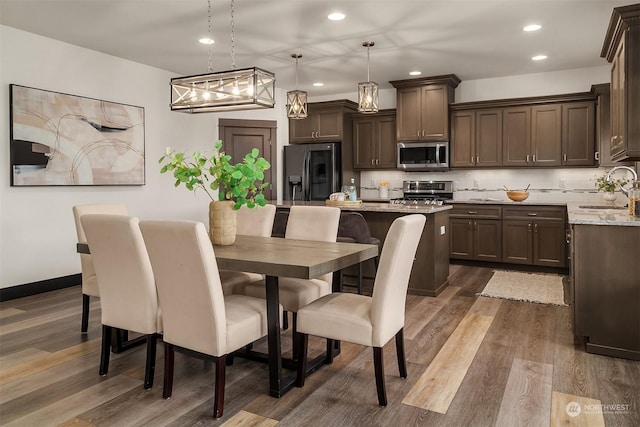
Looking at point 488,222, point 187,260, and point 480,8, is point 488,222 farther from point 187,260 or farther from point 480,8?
point 187,260

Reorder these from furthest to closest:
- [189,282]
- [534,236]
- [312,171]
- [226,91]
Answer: [312,171] → [534,236] → [226,91] → [189,282]

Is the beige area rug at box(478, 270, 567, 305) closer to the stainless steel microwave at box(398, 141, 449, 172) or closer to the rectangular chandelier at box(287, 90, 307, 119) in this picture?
the stainless steel microwave at box(398, 141, 449, 172)

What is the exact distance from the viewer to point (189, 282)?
214 centimetres

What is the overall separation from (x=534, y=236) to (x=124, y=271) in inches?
192

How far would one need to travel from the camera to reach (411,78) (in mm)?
6332

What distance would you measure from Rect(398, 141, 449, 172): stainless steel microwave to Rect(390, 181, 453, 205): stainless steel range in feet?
0.75

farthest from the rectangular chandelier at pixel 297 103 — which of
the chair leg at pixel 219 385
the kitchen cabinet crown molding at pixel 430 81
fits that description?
the chair leg at pixel 219 385

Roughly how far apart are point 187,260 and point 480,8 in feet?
10.5

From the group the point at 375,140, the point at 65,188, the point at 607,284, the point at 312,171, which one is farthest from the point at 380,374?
the point at 375,140

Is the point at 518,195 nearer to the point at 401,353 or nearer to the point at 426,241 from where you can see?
the point at 426,241

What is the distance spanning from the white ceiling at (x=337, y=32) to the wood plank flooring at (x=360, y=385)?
2595 mm

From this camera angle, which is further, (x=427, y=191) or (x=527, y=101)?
(x=427, y=191)

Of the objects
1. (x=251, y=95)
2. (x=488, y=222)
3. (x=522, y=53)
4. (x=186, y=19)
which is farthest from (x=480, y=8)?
(x=488, y=222)

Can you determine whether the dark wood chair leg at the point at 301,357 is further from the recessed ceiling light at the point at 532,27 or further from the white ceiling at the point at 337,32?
the recessed ceiling light at the point at 532,27
